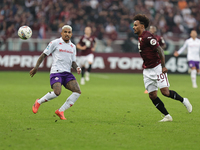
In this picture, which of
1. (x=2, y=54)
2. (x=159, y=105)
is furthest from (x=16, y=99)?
(x=2, y=54)

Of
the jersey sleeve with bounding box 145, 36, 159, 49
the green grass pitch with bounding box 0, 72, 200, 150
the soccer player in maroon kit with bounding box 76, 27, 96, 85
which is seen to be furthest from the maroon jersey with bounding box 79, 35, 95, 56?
the jersey sleeve with bounding box 145, 36, 159, 49

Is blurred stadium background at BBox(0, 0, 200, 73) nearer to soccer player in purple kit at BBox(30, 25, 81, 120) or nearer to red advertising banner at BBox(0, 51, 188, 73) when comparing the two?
red advertising banner at BBox(0, 51, 188, 73)

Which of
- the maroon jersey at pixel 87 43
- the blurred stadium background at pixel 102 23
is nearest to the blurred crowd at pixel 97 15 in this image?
the blurred stadium background at pixel 102 23

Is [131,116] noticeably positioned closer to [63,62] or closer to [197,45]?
[63,62]

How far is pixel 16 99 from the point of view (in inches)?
437

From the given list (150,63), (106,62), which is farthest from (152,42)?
(106,62)

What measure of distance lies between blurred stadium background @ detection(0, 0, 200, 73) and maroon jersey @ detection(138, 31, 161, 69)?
1485cm

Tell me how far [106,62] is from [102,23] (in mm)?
3406

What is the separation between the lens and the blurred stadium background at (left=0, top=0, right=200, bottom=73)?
22.8 meters

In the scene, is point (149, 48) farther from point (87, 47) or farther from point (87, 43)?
point (87, 47)

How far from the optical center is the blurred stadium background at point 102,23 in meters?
22.8

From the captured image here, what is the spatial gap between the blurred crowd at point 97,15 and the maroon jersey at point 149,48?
15534 mm

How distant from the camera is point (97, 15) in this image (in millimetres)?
25422

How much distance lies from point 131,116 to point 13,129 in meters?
2.93
